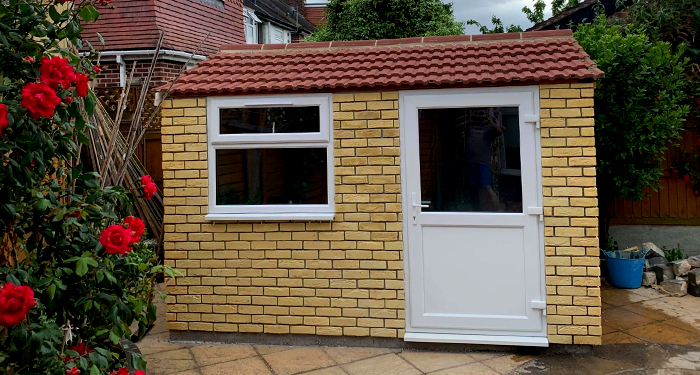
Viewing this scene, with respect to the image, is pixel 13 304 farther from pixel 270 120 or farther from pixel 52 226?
pixel 270 120

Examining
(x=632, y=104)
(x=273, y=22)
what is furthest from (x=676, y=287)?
(x=273, y=22)

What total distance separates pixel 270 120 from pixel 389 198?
115cm

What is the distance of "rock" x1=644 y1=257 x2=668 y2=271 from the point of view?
679 cm

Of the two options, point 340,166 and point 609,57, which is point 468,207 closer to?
point 340,166

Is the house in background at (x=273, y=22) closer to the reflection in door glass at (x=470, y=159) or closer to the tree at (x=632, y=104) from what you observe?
the tree at (x=632, y=104)

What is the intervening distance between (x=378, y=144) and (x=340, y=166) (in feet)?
1.15

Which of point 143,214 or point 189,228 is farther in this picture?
point 143,214

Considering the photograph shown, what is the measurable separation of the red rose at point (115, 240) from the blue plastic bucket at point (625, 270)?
18.4ft

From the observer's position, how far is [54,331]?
8.63 ft

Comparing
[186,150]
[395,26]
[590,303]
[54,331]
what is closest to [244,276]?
[186,150]

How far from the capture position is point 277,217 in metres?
4.84

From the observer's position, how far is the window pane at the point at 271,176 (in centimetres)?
488

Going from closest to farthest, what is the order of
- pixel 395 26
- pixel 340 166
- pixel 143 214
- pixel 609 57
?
pixel 340 166, pixel 609 57, pixel 143 214, pixel 395 26

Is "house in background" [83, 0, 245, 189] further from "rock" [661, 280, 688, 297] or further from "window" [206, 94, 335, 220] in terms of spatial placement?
"rock" [661, 280, 688, 297]
